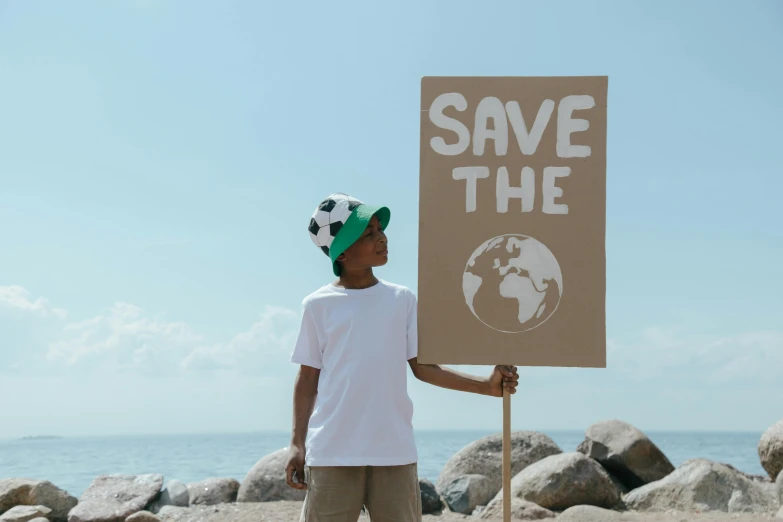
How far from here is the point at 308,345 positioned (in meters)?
3.25

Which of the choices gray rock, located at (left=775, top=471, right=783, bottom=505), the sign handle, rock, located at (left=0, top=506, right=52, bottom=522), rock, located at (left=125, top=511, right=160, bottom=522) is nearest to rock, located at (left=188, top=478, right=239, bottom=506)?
rock, located at (left=125, top=511, right=160, bottom=522)

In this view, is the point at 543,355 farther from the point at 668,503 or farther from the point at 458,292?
the point at 668,503

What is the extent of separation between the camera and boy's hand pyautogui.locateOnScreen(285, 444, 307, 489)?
315cm

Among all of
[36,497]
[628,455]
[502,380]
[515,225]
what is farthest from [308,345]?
[36,497]

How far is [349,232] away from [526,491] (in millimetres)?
4332

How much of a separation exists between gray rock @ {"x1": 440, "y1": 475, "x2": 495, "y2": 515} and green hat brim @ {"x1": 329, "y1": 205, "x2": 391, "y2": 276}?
4.38 meters

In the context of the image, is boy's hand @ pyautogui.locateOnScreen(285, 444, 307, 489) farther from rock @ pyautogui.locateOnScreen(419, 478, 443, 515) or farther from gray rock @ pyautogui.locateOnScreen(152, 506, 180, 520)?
gray rock @ pyautogui.locateOnScreen(152, 506, 180, 520)

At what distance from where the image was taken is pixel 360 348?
10.2 ft

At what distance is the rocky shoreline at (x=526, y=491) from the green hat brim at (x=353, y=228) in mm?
3627

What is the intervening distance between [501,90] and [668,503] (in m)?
4.67

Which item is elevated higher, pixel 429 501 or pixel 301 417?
pixel 301 417

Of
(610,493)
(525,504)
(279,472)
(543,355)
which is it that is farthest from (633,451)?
(543,355)

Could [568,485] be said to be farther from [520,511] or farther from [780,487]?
[780,487]

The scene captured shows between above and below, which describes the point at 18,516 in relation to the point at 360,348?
below
